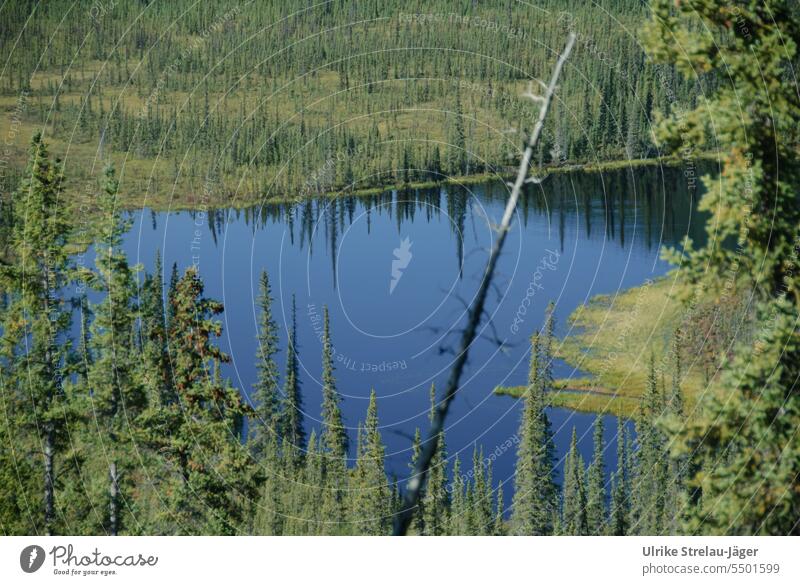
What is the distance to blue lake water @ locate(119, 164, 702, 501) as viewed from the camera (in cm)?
3988

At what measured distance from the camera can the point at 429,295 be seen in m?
39.4

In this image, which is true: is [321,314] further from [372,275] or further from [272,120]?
[272,120]

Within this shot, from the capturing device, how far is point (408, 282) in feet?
132

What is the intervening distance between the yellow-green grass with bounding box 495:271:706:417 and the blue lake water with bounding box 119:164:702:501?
125 cm

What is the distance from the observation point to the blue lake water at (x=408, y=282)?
131 ft

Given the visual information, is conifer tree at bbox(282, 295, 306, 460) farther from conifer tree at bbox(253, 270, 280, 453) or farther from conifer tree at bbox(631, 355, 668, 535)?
conifer tree at bbox(631, 355, 668, 535)

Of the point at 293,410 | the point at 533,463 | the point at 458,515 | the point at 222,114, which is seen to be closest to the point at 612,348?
the point at 458,515

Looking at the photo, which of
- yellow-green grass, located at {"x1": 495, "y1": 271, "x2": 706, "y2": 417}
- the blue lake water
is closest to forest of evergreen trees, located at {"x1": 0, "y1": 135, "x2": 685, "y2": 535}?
the blue lake water

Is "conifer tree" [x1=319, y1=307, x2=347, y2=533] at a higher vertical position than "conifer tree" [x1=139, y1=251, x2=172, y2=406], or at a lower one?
lower

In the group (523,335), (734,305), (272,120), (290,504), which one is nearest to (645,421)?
(523,335)
